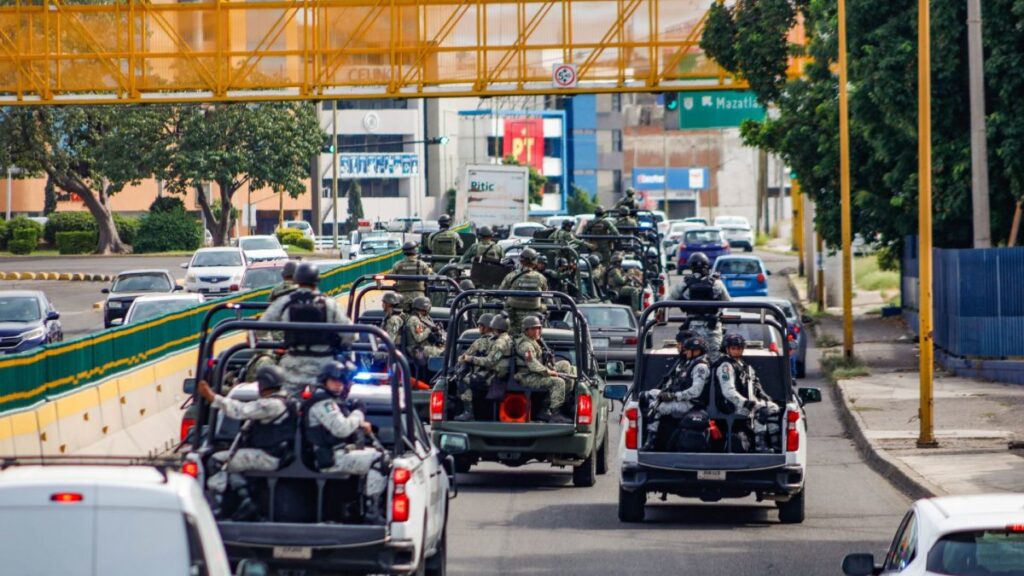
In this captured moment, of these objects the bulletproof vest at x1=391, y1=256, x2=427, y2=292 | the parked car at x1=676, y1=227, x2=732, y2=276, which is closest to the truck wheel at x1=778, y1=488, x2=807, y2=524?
the bulletproof vest at x1=391, y1=256, x2=427, y2=292

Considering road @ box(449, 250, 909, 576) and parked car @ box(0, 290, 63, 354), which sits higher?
parked car @ box(0, 290, 63, 354)

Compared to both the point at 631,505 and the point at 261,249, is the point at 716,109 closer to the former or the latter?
the point at 261,249

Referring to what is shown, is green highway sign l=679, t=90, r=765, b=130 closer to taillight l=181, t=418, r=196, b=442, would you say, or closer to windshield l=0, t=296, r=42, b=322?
windshield l=0, t=296, r=42, b=322

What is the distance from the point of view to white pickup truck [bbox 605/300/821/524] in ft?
49.1

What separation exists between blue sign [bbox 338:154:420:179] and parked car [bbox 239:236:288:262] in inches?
2100

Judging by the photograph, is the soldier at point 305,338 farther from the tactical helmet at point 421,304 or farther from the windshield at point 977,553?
the tactical helmet at point 421,304

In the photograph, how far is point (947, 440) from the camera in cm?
2106

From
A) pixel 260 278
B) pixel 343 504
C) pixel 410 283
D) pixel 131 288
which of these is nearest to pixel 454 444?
pixel 343 504

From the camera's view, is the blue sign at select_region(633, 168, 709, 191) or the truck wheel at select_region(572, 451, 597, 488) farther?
the blue sign at select_region(633, 168, 709, 191)

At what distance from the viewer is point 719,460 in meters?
15.0

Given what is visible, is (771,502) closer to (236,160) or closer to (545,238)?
(545,238)

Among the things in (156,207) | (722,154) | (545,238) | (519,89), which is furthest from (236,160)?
(722,154)

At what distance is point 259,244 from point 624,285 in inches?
1080

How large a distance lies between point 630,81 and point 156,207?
158 feet
